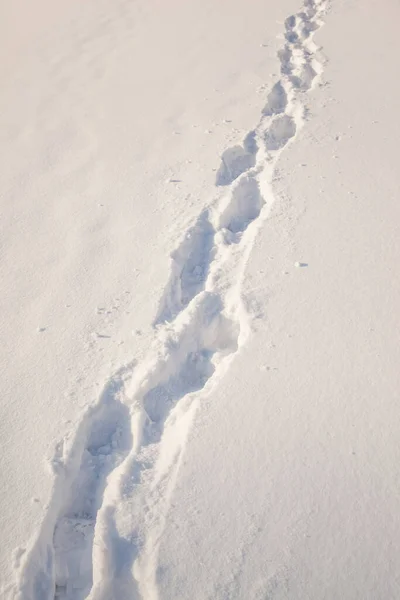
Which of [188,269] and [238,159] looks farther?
[238,159]

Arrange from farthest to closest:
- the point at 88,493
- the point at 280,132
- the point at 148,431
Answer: the point at 280,132 < the point at 148,431 < the point at 88,493

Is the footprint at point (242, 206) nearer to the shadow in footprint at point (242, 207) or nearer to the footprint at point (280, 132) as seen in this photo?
the shadow in footprint at point (242, 207)

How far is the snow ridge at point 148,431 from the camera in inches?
55.8

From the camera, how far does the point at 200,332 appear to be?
202cm

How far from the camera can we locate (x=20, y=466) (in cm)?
160

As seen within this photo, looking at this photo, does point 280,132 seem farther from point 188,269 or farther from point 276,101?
point 188,269

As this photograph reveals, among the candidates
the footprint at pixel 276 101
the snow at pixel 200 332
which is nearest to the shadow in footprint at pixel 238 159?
the snow at pixel 200 332

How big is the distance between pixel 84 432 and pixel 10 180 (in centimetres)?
150

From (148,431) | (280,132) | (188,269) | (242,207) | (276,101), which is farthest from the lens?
(276,101)

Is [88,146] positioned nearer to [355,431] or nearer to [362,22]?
[355,431]

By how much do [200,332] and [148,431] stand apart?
1.43 feet

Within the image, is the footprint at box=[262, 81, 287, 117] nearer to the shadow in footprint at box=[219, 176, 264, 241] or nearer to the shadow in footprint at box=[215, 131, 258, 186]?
the shadow in footprint at box=[215, 131, 258, 186]

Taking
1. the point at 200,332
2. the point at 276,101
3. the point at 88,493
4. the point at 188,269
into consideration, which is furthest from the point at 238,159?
the point at 88,493

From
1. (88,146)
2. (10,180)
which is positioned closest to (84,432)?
(10,180)
